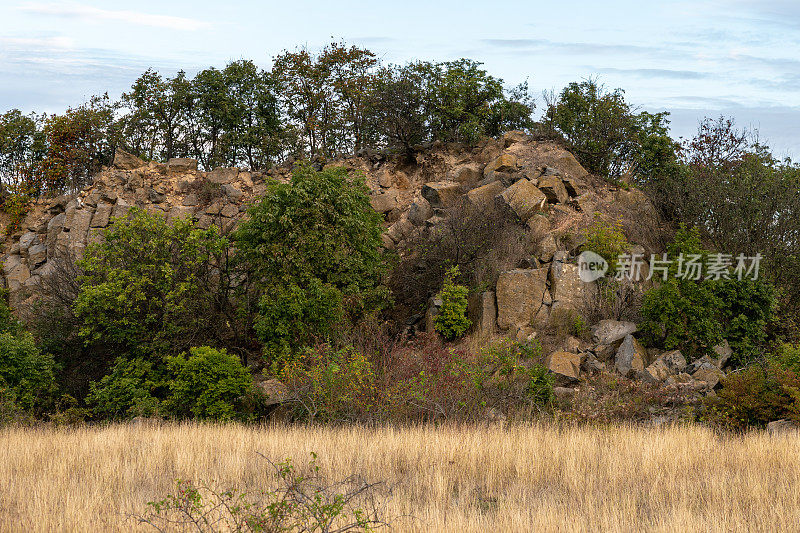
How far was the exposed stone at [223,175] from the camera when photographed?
32625 mm

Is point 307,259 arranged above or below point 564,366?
above

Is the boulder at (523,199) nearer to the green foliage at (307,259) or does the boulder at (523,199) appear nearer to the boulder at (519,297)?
the boulder at (519,297)

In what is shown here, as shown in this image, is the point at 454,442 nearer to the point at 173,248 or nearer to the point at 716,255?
the point at 716,255

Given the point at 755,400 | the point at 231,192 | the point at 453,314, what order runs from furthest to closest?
the point at 231,192
the point at 453,314
the point at 755,400

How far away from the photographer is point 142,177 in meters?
33.2

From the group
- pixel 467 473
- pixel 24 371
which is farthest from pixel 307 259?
pixel 467 473

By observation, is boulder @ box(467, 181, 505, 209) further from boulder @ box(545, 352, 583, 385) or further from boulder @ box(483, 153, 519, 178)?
boulder @ box(545, 352, 583, 385)

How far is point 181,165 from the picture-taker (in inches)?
1330

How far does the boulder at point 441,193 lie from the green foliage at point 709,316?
9.77 metres

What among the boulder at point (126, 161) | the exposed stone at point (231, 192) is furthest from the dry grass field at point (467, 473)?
the boulder at point (126, 161)

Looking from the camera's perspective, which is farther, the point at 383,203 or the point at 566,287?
the point at 383,203

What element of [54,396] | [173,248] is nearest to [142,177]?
[173,248]

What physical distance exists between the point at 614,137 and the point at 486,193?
21.6ft

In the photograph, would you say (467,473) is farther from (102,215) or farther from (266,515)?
(102,215)
